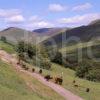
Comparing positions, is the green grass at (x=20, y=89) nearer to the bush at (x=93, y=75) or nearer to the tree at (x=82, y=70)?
the bush at (x=93, y=75)

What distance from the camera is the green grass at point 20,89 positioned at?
33.5 m

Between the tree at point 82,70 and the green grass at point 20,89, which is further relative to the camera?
the tree at point 82,70

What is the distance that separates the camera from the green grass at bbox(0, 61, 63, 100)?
3350 centimetres

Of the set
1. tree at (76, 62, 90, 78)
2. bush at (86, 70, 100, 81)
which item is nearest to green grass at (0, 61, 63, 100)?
bush at (86, 70, 100, 81)

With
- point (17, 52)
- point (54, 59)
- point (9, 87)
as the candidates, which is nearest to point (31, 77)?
point (9, 87)

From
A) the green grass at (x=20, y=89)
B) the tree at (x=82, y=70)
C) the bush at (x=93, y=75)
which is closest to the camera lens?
the green grass at (x=20, y=89)

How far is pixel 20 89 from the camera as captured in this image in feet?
125

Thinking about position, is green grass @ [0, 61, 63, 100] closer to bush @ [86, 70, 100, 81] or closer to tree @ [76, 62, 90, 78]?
bush @ [86, 70, 100, 81]

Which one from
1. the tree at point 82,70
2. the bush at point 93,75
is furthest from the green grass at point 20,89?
the tree at point 82,70

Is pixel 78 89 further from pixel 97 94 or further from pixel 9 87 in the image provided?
pixel 9 87

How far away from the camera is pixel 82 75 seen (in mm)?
105688

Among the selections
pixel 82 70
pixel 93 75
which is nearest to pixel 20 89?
pixel 93 75

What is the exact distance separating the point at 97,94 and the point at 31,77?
1090 cm

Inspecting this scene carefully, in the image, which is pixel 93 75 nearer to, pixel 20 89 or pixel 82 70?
pixel 82 70
